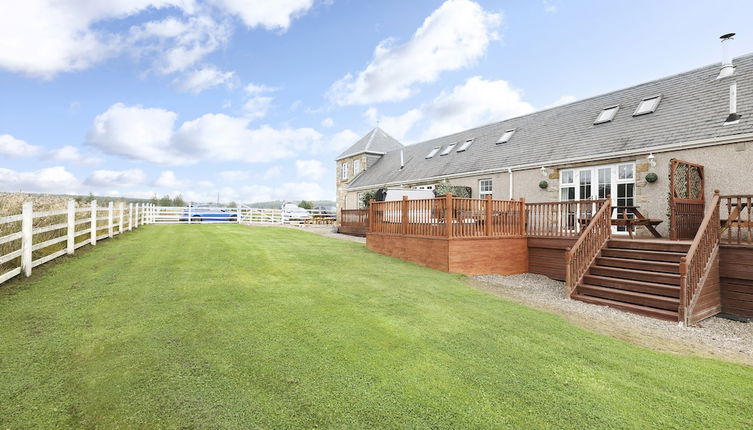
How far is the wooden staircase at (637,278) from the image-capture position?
707 centimetres

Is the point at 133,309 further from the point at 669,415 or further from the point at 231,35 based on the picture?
the point at 231,35

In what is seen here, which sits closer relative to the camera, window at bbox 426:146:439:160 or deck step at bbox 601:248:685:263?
deck step at bbox 601:248:685:263

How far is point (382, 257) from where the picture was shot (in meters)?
11.3

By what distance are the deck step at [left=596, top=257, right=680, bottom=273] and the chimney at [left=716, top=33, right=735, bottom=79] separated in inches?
331

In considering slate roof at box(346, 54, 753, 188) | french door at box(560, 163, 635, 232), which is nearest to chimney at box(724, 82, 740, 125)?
slate roof at box(346, 54, 753, 188)

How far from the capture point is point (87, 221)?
34.5 ft

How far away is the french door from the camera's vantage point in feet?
39.5

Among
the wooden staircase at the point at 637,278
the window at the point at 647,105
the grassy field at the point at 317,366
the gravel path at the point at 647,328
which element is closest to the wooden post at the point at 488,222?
the gravel path at the point at 647,328

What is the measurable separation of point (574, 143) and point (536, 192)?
7.80 ft

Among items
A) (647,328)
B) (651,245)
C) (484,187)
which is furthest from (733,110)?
(484,187)

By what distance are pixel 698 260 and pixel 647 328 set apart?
2.29 m

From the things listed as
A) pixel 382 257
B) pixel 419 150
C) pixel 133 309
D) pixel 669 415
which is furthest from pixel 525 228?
pixel 419 150

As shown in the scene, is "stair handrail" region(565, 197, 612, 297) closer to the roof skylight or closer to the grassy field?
the grassy field

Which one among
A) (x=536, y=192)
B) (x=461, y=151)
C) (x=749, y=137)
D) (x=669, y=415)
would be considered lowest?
(x=669, y=415)
